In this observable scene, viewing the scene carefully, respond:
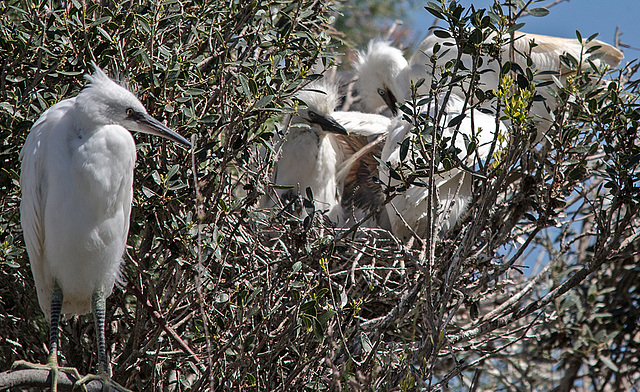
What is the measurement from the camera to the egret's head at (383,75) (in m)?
3.28

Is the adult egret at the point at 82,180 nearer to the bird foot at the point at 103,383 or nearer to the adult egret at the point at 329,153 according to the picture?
the bird foot at the point at 103,383

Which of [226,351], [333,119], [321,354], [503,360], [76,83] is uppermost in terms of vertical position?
[333,119]

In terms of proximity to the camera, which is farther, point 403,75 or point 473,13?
point 403,75

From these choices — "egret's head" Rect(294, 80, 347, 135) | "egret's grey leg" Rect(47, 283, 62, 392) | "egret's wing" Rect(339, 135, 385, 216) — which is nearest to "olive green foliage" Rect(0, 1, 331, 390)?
"egret's grey leg" Rect(47, 283, 62, 392)

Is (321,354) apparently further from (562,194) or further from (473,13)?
(473,13)

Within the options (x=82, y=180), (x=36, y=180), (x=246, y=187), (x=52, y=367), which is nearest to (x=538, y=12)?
(x=246, y=187)

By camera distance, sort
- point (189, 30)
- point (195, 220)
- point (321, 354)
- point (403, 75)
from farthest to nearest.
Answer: point (403, 75), point (189, 30), point (195, 220), point (321, 354)

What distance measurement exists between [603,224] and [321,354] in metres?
0.84

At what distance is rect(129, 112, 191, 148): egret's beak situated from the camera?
163cm

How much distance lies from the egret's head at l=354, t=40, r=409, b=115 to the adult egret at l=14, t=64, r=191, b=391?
68.4 inches

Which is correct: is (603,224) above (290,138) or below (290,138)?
above

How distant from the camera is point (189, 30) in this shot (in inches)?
78.9

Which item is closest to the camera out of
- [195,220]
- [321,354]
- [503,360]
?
[321,354]

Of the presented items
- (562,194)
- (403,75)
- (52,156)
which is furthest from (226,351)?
(403,75)
